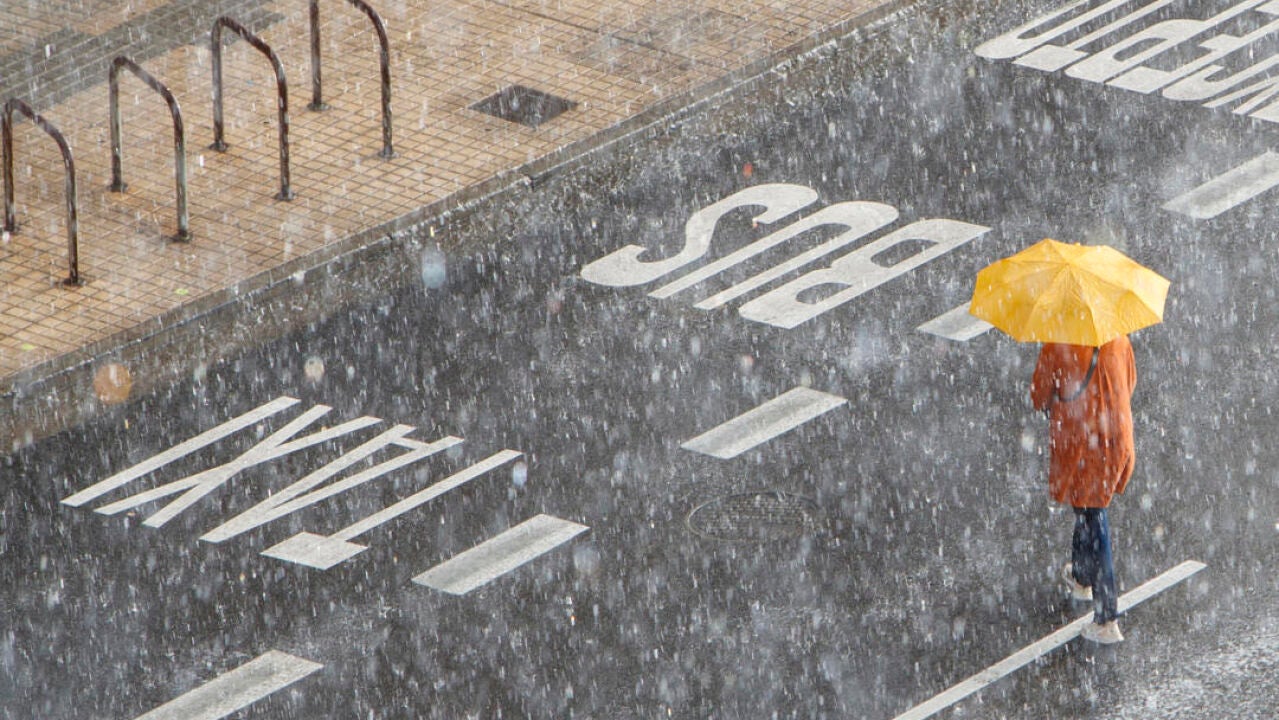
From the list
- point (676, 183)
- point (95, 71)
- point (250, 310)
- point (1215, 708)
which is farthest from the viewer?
point (95, 71)

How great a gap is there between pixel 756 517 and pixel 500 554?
1.27 m

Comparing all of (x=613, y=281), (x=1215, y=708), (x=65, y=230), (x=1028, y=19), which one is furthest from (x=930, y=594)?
(x=1028, y=19)

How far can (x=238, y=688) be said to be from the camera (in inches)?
446

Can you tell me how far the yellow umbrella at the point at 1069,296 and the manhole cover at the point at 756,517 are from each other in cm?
168

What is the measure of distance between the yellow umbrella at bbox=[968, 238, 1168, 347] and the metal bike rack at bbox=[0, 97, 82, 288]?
224 inches

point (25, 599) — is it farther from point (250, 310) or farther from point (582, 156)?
point (582, 156)

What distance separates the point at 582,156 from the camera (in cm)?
1664

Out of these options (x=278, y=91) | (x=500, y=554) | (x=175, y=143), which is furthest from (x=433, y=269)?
(x=500, y=554)

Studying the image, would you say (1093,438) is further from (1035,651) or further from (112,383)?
(112,383)

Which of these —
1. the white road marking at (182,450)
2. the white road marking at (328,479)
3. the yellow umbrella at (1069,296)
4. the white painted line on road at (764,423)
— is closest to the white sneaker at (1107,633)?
the yellow umbrella at (1069,296)

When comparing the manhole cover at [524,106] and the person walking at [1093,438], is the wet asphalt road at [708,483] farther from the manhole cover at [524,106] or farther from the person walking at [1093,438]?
the manhole cover at [524,106]

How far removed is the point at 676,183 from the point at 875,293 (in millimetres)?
2025

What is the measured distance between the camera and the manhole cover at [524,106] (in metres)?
17.1

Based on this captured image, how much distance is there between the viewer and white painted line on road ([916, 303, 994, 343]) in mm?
14430
